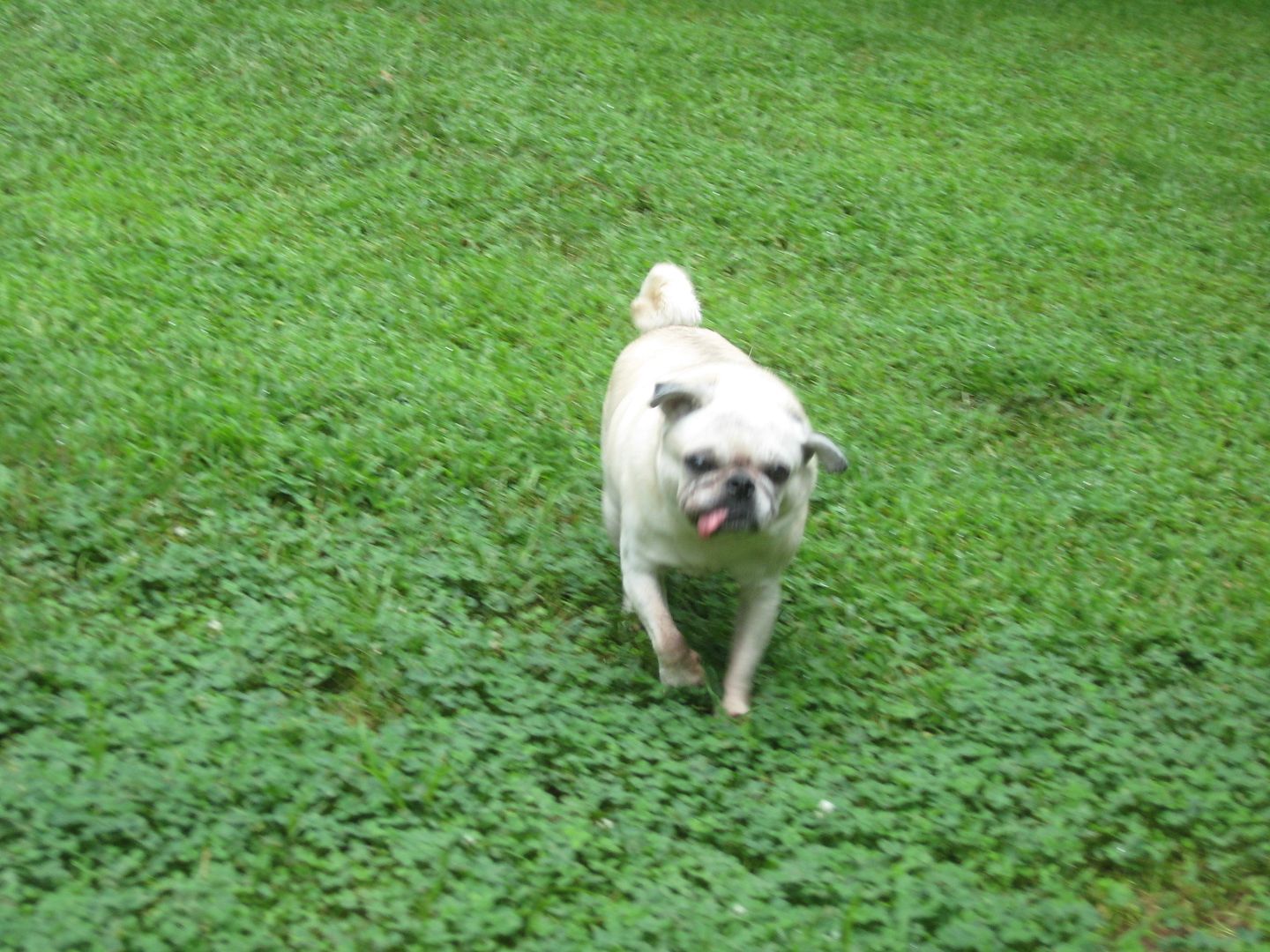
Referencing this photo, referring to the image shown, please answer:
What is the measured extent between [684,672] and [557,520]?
1.20 metres

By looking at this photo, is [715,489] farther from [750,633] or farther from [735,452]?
[750,633]

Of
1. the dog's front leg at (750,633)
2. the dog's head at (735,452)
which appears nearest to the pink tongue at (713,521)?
the dog's head at (735,452)

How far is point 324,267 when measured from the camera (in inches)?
299

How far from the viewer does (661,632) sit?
471cm

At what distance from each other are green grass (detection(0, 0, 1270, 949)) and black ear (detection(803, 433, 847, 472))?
853 millimetres

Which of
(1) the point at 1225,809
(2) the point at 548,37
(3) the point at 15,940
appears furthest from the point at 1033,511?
(2) the point at 548,37

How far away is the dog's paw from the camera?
473 cm

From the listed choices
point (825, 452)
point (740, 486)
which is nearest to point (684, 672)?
point (740, 486)

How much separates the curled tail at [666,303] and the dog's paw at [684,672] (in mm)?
1818

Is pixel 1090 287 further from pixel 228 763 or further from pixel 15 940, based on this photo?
pixel 15 940

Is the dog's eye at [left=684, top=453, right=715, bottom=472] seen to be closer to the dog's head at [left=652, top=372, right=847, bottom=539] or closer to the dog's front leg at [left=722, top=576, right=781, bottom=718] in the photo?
the dog's head at [left=652, top=372, right=847, bottom=539]

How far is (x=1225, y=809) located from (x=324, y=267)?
531 centimetres

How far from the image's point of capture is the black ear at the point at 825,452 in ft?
15.2

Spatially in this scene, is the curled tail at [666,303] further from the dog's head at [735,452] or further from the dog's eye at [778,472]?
the dog's eye at [778,472]
